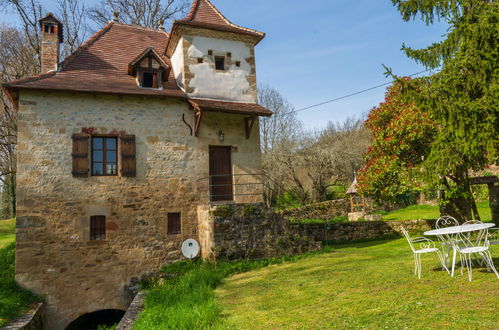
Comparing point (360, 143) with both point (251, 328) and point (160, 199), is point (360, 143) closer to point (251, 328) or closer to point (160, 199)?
point (160, 199)

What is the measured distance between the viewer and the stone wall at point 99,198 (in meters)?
9.84

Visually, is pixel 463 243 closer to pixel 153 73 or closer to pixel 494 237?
pixel 494 237

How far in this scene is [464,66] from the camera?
830cm

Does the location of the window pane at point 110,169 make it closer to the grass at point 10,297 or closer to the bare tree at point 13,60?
the grass at point 10,297

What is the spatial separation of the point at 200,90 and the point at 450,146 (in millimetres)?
7485

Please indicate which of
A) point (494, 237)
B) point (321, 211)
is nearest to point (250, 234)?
point (494, 237)

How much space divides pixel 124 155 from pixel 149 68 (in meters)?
2.99

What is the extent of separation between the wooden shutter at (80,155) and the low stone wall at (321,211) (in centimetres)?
1194

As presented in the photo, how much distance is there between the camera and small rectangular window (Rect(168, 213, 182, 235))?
36.8ft

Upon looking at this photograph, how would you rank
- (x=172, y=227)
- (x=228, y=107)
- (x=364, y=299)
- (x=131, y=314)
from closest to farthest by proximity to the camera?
(x=364, y=299) → (x=131, y=314) → (x=172, y=227) → (x=228, y=107)

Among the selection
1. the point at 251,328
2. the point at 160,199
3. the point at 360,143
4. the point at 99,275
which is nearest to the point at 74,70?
the point at 160,199

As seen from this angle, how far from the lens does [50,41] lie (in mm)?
11695

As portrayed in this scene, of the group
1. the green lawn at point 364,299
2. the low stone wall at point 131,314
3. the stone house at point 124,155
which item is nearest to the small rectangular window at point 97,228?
the stone house at point 124,155

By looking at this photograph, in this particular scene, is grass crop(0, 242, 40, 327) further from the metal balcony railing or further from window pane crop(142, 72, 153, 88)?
window pane crop(142, 72, 153, 88)
